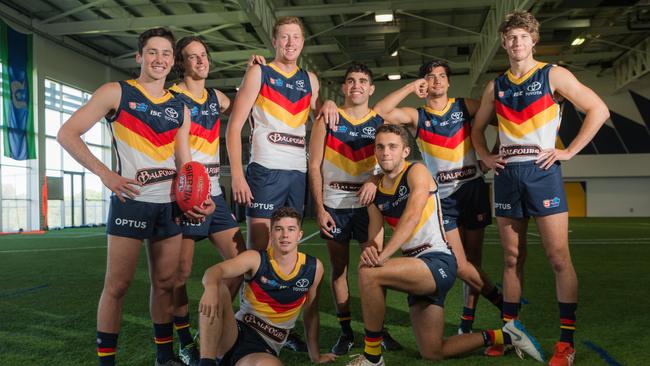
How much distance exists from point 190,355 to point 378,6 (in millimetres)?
12232

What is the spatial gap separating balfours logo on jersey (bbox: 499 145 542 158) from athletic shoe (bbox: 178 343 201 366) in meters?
2.47

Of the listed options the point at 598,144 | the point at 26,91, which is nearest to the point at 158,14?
the point at 26,91

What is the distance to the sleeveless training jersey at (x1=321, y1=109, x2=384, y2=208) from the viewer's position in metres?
3.91

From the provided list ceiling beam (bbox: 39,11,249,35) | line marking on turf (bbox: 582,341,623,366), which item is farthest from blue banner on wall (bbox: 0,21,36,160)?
line marking on turf (bbox: 582,341,623,366)

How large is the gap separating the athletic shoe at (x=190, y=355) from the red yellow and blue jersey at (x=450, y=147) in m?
2.17

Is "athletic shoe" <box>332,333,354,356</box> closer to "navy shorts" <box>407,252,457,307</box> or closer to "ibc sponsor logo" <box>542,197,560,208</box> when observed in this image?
"navy shorts" <box>407,252,457,307</box>

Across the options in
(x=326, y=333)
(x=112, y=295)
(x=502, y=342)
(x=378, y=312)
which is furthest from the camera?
(x=326, y=333)

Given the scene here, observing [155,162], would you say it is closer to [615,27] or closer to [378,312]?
[378,312]

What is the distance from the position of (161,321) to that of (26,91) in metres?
16.7

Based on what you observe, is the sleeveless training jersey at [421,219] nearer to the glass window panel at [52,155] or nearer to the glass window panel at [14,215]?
the glass window panel at [14,215]

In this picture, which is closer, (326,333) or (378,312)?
A: (378,312)

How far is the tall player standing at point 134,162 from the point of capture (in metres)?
2.86

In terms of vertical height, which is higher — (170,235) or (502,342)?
(170,235)

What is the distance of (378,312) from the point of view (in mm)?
3152
